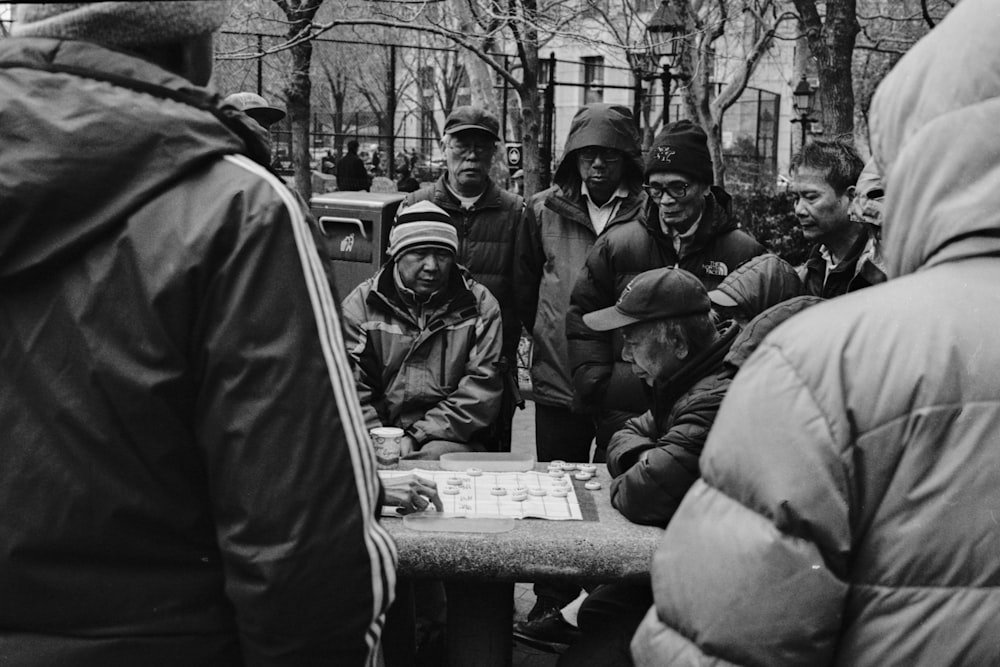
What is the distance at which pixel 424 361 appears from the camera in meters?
5.07

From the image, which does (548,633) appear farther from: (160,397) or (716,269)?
(160,397)

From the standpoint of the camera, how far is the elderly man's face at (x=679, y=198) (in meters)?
5.00

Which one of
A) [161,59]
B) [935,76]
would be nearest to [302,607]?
[161,59]

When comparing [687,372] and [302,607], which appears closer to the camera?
[302,607]

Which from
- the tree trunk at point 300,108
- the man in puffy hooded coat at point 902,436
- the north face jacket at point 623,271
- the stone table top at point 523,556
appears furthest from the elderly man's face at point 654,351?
the tree trunk at point 300,108

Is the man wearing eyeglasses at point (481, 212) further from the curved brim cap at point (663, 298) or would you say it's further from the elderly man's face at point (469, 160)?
the curved brim cap at point (663, 298)

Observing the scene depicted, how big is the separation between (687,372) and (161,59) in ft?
7.21

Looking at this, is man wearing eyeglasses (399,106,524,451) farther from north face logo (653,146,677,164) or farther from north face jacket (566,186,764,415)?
north face logo (653,146,677,164)

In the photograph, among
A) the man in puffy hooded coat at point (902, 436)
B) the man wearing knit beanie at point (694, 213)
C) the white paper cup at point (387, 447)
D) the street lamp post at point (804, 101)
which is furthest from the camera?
the street lamp post at point (804, 101)

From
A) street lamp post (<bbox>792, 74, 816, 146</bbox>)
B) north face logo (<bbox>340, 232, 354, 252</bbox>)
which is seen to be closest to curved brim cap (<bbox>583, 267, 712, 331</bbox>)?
north face logo (<bbox>340, 232, 354, 252</bbox>)

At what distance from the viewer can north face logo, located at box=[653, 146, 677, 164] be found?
5.00 metres

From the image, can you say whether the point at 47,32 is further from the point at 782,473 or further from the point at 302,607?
the point at 782,473

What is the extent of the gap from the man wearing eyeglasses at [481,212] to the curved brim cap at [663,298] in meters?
2.23

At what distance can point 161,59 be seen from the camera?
1.73 metres
